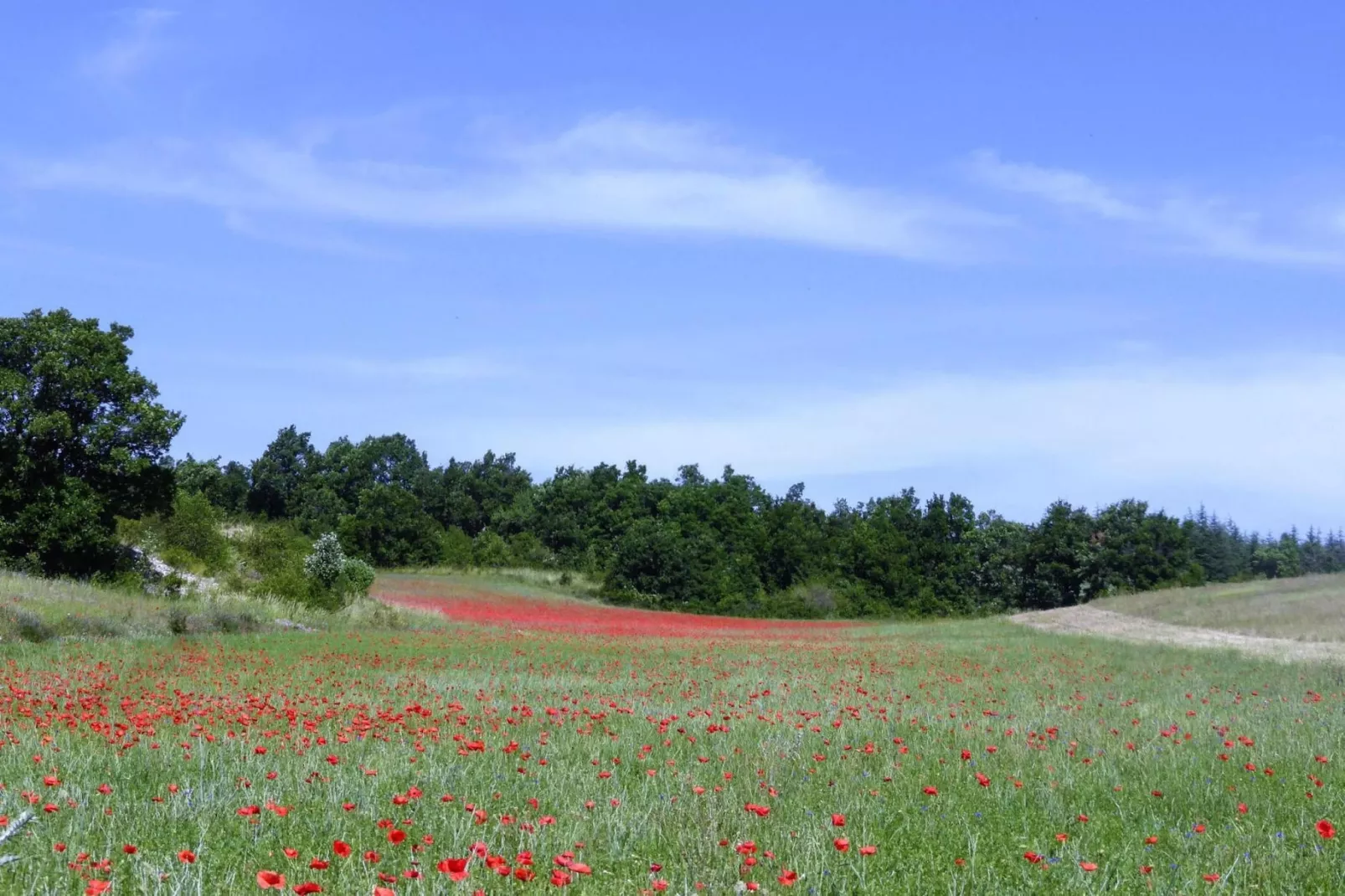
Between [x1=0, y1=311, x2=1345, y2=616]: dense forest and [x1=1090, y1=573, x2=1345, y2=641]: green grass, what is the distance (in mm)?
15558

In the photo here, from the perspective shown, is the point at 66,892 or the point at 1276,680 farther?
the point at 1276,680

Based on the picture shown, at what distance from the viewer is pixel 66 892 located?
4340 millimetres

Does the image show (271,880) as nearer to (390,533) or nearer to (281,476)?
(390,533)

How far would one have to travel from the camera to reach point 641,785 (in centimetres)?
759

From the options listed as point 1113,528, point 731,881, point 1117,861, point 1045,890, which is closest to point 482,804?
point 731,881

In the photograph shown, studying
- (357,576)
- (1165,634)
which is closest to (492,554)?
(357,576)

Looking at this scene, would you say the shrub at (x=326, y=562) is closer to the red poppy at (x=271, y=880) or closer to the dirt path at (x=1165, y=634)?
the dirt path at (x=1165, y=634)

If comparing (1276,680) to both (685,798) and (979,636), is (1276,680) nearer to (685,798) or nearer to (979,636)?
(685,798)

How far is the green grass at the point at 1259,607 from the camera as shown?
1594 inches

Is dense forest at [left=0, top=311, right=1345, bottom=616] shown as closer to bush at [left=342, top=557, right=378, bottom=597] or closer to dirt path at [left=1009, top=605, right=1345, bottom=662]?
bush at [left=342, top=557, right=378, bottom=597]

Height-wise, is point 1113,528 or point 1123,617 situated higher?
point 1113,528

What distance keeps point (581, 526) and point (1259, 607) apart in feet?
187

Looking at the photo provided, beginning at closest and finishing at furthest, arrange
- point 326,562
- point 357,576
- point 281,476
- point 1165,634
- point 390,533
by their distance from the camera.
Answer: point 326,562
point 1165,634
point 357,576
point 390,533
point 281,476

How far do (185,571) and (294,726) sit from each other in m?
34.7
